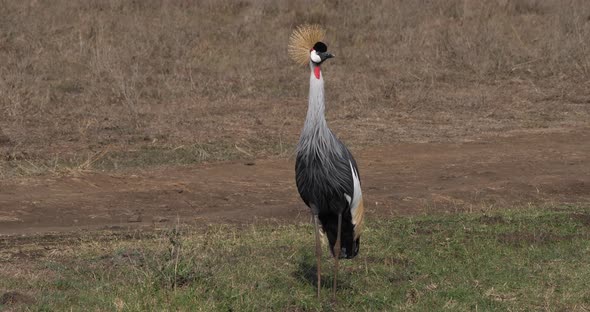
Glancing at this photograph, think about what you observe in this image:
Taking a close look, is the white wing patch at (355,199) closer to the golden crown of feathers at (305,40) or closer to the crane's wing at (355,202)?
the crane's wing at (355,202)

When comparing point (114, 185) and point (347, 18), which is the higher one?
point (347, 18)

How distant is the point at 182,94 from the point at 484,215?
6403 mm

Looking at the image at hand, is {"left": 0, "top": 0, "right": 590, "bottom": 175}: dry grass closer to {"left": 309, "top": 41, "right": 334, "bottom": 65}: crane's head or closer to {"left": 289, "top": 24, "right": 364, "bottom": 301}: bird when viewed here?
{"left": 289, "top": 24, "right": 364, "bottom": 301}: bird

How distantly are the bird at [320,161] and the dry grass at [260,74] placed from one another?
4713 mm

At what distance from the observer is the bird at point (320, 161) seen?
6148 millimetres

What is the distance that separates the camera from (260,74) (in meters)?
15.4

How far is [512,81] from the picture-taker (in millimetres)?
15633

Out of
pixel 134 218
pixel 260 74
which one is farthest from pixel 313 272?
pixel 260 74

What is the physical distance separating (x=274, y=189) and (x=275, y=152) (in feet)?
5.27

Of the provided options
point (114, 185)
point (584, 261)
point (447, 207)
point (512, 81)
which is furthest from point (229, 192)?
point (512, 81)

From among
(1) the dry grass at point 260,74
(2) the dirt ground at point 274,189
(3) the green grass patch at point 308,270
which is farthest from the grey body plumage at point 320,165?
(1) the dry grass at point 260,74

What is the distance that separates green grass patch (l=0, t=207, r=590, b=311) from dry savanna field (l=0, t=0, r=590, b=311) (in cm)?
2

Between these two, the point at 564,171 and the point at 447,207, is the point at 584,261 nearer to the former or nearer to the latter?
the point at 447,207

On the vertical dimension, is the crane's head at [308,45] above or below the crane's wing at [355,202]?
above
